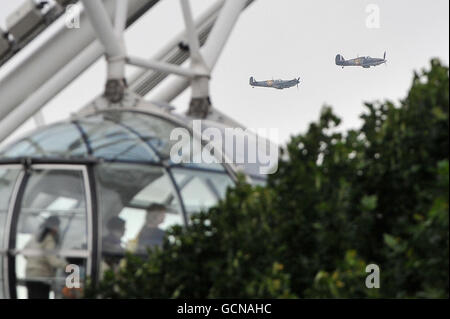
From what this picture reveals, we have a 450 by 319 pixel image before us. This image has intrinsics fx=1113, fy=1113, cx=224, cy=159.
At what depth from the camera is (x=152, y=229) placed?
1392 centimetres

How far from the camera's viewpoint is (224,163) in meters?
15.2

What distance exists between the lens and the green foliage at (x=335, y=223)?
1005 centimetres

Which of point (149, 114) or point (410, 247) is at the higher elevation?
point (149, 114)

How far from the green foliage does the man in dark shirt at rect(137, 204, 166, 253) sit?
1914 millimetres

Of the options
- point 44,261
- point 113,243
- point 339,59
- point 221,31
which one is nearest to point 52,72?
point 221,31

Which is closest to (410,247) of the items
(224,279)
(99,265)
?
(224,279)

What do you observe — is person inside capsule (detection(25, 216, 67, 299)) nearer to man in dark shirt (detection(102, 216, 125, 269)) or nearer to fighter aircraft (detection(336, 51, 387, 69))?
man in dark shirt (detection(102, 216, 125, 269))

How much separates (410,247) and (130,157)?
17.7ft

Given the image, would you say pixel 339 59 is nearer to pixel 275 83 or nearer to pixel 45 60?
pixel 275 83

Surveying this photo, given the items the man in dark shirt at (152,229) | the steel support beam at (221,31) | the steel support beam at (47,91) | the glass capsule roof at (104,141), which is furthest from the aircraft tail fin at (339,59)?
the steel support beam at (47,91)

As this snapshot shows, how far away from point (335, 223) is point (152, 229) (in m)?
3.89

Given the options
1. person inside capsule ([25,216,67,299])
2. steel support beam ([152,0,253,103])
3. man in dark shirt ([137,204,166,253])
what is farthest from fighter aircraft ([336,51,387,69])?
person inside capsule ([25,216,67,299])
